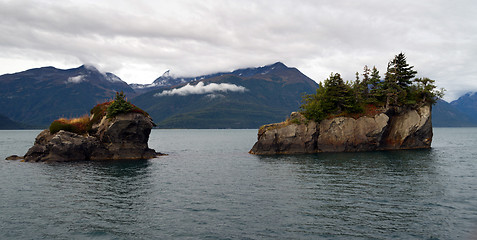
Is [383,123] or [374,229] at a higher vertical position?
[383,123]

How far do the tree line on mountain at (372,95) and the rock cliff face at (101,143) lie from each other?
43458mm

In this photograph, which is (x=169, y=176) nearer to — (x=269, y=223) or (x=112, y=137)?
(x=269, y=223)

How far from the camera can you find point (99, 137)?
69.9 metres

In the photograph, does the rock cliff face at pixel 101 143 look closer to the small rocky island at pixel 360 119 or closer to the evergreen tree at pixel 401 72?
the small rocky island at pixel 360 119

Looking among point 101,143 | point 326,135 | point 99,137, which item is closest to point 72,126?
point 99,137

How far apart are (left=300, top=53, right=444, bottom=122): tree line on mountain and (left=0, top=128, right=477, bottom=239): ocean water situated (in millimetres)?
34942

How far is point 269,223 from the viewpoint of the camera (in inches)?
933

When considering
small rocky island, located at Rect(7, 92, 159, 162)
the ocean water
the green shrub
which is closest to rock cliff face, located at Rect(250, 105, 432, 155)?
the ocean water

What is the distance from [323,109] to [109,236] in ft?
232

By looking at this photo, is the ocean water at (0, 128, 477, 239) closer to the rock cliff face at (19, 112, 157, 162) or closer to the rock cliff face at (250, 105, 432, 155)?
the rock cliff face at (19, 112, 157, 162)

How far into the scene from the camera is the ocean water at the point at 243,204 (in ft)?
72.6

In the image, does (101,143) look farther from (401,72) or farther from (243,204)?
(401,72)

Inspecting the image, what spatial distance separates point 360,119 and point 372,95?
10.1 m

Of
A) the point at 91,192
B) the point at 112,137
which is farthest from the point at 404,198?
the point at 112,137
